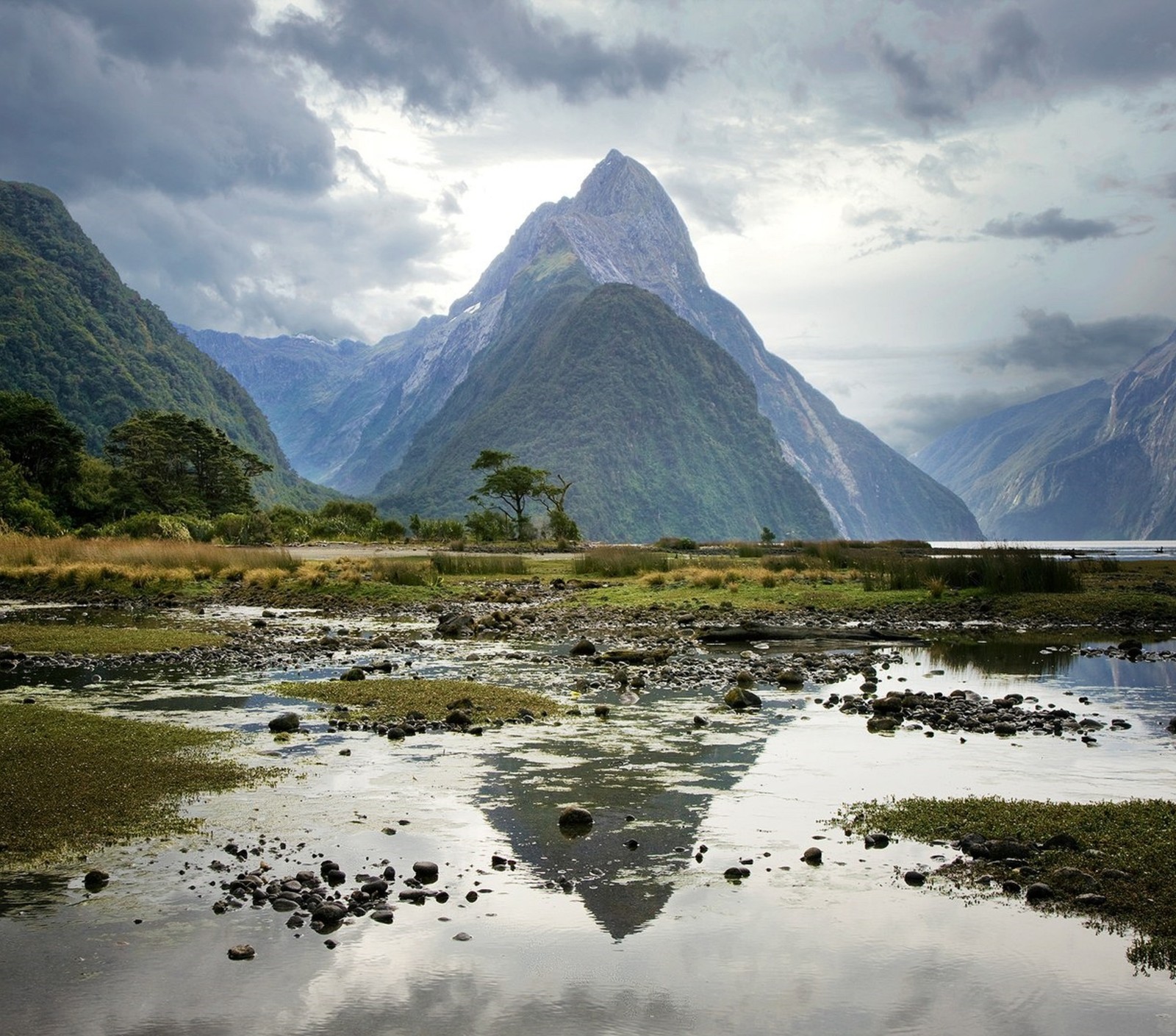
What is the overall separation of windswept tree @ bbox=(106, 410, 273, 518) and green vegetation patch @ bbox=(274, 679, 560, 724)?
71174 mm

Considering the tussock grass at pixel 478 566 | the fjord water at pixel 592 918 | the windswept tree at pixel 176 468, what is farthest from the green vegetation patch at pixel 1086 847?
the windswept tree at pixel 176 468

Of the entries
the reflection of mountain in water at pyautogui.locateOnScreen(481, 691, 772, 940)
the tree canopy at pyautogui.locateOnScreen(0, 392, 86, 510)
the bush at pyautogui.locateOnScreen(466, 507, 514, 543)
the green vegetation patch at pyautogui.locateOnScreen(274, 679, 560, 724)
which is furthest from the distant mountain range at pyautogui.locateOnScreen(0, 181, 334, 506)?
the reflection of mountain in water at pyautogui.locateOnScreen(481, 691, 772, 940)

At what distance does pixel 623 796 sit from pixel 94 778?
5657 mm

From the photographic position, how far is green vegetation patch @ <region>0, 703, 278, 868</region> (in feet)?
27.9

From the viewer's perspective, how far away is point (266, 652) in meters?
21.5

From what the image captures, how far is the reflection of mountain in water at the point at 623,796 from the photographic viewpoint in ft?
25.3

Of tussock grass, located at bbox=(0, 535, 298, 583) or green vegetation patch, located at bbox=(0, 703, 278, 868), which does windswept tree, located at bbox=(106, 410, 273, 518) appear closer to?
tussock grass, located at bbox=(0, 535, 298, 583)

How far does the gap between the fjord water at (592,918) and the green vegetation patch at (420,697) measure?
1760 millimetres

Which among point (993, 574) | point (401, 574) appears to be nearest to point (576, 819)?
point (993, 574)

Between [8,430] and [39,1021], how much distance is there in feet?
269

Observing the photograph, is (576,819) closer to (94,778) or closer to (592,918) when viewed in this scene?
(592,918)

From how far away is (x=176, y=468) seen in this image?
3627 inches

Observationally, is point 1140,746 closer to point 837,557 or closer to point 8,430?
point 837,557

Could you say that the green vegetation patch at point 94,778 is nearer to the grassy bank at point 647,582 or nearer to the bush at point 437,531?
the grassy bank at point 647,582
